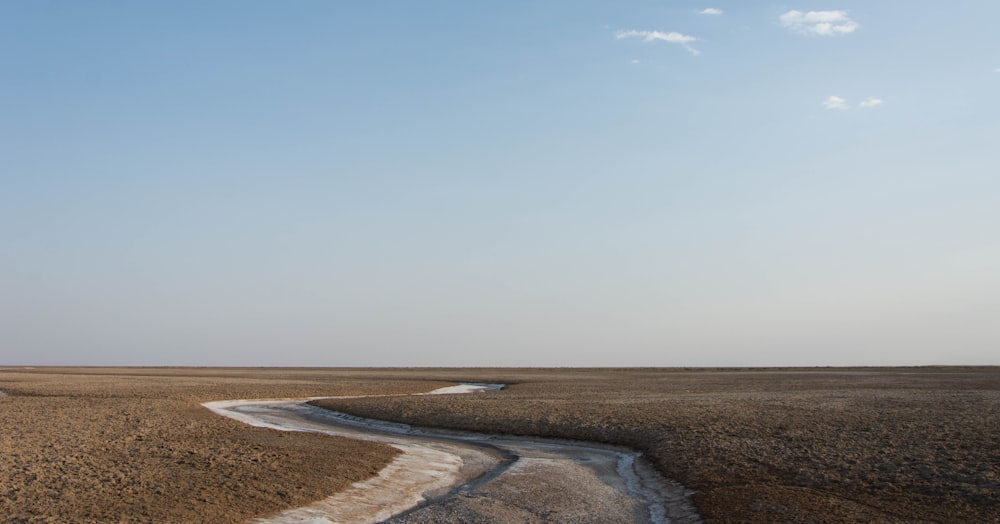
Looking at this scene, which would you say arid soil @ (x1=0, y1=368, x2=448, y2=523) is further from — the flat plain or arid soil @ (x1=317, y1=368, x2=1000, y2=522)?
arid soil @ (x1=317, y1=368, x2=1000, y2=522)


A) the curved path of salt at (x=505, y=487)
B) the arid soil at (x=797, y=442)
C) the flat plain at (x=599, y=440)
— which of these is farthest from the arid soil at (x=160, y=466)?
the arid soil at (x=797, y=442)

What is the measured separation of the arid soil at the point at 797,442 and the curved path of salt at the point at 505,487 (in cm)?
102

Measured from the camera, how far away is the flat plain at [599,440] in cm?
1670

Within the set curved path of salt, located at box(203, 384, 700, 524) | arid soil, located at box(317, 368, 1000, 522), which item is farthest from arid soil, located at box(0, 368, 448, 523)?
arid soil, located at box(317, 368, 1000, 522)

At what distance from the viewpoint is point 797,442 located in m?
25.5

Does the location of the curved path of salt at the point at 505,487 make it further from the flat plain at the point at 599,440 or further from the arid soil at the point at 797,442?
the arid soil at the point at 797,442

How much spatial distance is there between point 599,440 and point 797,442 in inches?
298

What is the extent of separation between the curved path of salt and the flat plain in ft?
2.54

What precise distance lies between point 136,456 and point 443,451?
33.6ft

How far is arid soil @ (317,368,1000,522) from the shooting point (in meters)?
16.8

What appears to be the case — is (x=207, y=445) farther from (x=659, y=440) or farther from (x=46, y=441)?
(x=659, y=440)

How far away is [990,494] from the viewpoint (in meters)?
17.2

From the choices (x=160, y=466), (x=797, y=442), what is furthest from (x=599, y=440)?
(x=160, y=466)

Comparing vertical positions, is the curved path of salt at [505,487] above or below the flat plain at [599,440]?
below
